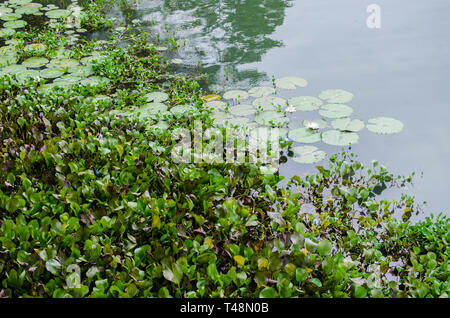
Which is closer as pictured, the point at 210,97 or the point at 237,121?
the point at 237,121

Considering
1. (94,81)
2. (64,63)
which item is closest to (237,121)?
(94,81)

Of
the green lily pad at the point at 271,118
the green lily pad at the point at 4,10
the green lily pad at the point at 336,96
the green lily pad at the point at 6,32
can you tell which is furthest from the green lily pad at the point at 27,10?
the green lily pad at the point at 336,96

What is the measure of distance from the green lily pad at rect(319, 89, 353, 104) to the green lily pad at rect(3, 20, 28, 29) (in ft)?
14.8

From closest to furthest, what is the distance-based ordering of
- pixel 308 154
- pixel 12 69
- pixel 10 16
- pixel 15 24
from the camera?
pixel 308 154
pixel 12 69
pixel 15 24
pixel 10 16

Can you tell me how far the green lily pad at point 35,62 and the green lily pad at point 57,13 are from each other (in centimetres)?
158

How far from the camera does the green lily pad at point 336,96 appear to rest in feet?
12.9

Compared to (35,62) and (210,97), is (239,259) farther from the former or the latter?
(35,62)

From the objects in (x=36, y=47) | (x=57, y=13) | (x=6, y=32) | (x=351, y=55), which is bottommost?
(x=351, y=55)

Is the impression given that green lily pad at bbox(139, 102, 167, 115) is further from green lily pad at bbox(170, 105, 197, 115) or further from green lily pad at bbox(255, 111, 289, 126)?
green lily pad at bbox(255, 111, 289, 126)

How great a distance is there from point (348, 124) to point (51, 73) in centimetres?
328

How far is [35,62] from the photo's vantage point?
493 cm

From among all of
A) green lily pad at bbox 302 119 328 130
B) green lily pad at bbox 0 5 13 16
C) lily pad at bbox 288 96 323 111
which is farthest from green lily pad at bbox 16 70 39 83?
green lily pad at bbox 302 119 328 130

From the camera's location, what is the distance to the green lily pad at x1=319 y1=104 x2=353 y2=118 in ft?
12.2

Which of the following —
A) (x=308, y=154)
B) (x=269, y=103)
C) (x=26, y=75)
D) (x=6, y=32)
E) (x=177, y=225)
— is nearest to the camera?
(x=177, y=225)
